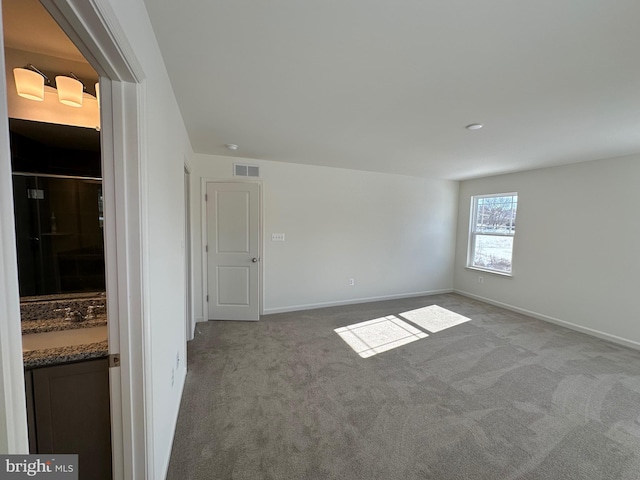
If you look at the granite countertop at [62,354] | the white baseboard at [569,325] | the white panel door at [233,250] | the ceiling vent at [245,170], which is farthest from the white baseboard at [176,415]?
the white baseboard at [569,325]

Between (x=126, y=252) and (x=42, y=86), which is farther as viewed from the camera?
(x=42, y=86)

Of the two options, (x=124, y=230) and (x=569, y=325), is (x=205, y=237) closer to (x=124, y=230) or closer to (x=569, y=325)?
(x=124, y=230)

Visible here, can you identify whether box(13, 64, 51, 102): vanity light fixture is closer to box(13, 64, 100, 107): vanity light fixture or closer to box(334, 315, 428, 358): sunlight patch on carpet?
box(13, 64, 100, 107): vanity light fixture

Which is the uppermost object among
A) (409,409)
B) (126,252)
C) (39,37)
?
(39,37)

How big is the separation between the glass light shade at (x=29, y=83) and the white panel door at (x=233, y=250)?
2262 mm

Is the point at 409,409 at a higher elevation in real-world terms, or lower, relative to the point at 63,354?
lower

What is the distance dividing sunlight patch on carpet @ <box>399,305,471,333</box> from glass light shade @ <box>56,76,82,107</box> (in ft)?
13.8

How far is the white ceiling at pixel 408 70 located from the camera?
1.22 m

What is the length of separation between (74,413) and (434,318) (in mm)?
4153

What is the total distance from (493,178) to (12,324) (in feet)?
19.2

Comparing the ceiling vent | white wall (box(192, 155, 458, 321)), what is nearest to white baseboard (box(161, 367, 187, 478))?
white wall (box(192, 155, 458, 321))

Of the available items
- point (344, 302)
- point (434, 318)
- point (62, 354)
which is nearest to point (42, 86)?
point (62, 354)

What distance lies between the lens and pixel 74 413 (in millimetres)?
1209

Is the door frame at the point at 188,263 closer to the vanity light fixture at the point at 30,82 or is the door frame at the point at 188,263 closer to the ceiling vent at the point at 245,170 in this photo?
the ceiling vent at the point at 245,170
